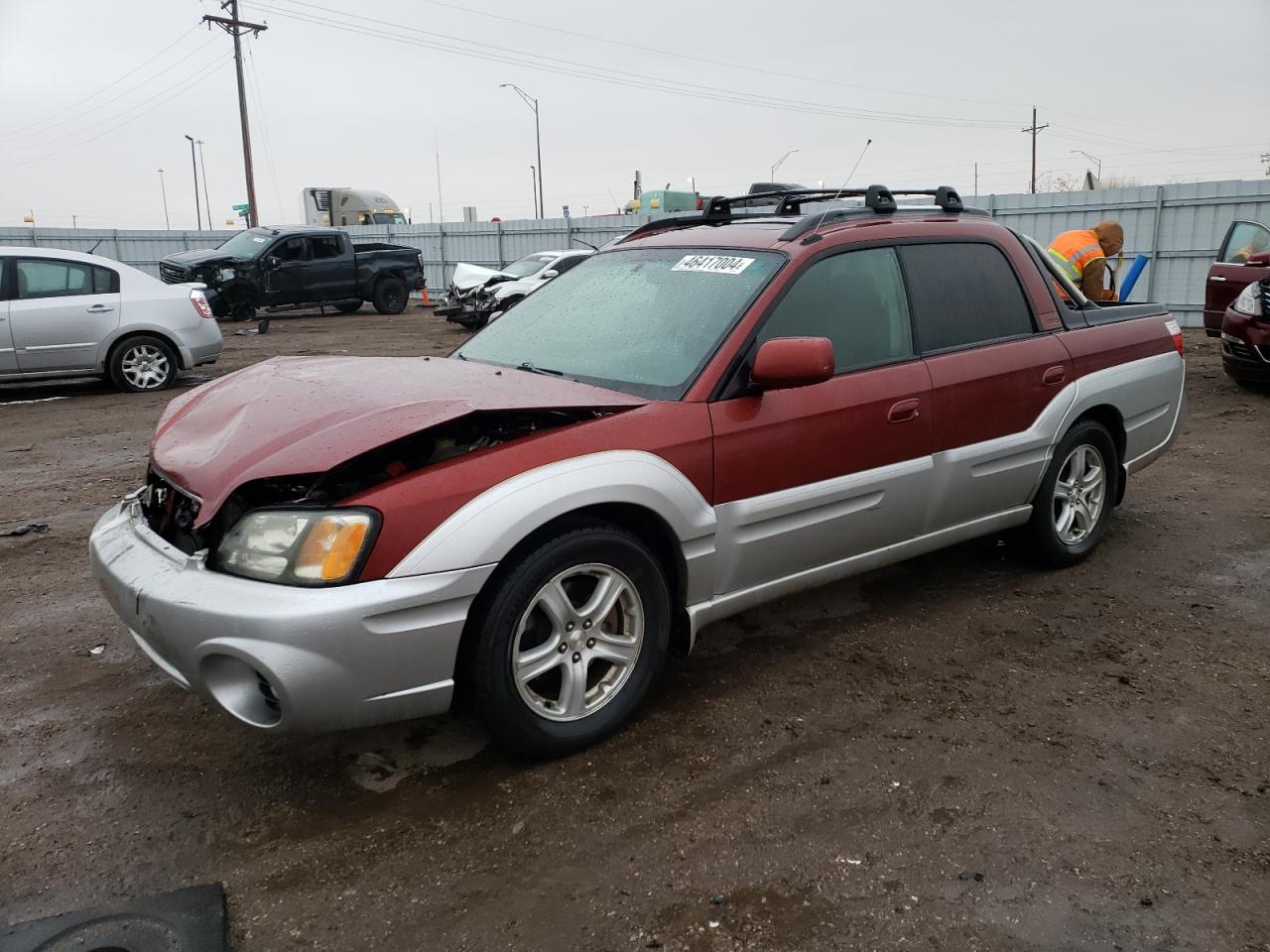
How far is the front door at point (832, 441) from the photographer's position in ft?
10.9

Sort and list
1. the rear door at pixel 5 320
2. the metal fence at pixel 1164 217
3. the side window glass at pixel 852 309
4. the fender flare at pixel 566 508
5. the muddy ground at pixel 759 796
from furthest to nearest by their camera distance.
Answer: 1. the metal fence at pixel 1164 217
2. the rear door at pixel 5 320
3. the side window glass at pixel 852 309
4. the fender flare at pixel 566 508
5. the muddy ground at pixel 759 796

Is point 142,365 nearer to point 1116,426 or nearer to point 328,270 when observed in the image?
point 1116,426

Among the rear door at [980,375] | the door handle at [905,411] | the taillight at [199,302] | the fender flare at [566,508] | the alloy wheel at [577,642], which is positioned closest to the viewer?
the fender flare at [566,508]

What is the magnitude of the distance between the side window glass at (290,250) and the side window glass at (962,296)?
691 inches

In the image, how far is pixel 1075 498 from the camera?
15.5 ft

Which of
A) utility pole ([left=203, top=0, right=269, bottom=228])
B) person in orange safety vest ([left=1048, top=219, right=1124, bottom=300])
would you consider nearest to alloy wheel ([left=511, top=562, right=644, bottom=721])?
person in orange safety vest ([left=1048, top=219, right=1124, bottom=300])

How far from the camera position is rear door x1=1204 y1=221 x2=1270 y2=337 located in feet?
33.8

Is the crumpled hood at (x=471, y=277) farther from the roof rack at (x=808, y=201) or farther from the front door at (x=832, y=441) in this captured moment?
the front door at (x=832, y=441)

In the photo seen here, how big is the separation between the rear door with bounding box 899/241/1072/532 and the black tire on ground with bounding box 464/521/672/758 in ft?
4.71

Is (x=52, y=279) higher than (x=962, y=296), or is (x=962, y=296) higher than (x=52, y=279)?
(x=52, y=279)

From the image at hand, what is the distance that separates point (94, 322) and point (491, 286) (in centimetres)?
765

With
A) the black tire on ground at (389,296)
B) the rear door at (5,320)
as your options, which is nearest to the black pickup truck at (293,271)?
the black tire on ground at (389,296)

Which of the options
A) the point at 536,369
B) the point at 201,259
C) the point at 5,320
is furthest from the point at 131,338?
the point at 201,259

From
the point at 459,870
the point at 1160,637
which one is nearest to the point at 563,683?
the point at 459,870
